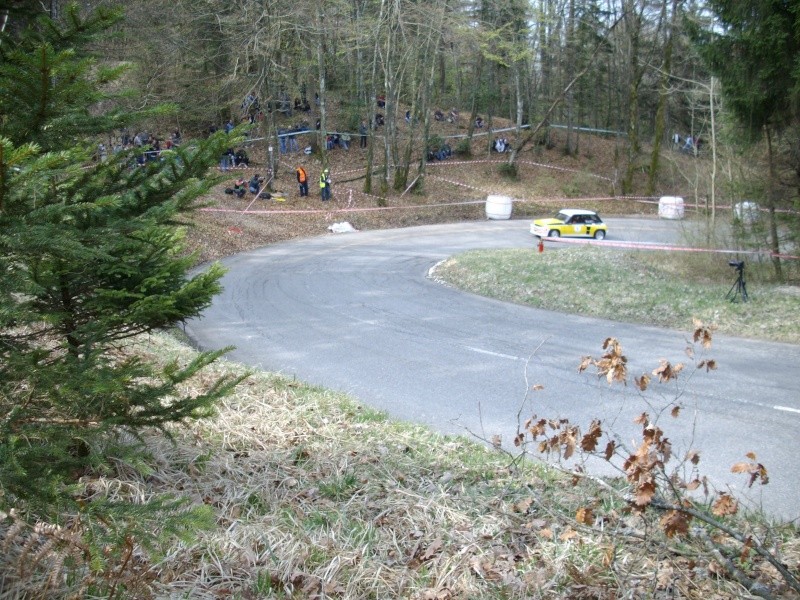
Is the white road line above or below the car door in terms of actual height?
below

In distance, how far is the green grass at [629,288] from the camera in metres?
15.0

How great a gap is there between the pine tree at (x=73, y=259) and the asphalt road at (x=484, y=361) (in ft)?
10.4

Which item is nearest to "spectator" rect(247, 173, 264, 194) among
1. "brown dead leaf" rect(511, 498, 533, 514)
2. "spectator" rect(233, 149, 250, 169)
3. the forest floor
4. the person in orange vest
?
the forest floor

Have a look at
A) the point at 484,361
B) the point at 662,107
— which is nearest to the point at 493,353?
the point at 484,361

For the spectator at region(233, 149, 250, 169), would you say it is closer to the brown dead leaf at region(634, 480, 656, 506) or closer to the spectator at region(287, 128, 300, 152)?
the spectator at region(287, 128, 300, 152)

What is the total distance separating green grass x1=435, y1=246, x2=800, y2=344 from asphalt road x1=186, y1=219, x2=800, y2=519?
64cm

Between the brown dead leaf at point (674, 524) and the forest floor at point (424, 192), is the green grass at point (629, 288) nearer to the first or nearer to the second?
the forest floor at point (424, 192)

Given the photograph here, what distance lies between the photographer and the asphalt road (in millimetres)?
8500

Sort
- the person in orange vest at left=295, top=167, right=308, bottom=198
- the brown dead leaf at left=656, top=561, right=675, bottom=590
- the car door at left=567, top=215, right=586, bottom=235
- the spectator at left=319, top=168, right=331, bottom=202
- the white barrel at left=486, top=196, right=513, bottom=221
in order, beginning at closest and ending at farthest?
1. the brown dead leaf at left=656, top=561, right=675, bottom=590
2. the car door at left=567, top=215, right=586, bottom=235
3. the person in orange vest at left=295, top=167, right=308, bottom=198
4. the spectator at left=319, top=168, right=331, bottom=202
5. the white barrel at left=486, top=196, right=513, bottom=221

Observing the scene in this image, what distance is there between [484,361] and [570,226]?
2135cm

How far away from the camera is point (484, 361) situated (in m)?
11.9

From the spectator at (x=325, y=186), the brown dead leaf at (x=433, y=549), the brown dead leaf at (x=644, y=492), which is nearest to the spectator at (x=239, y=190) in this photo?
the spectator at (x=325, y=186)

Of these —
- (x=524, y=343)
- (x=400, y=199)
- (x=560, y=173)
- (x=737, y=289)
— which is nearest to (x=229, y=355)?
(x=524, y=343)

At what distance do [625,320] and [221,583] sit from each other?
42.8 ft
